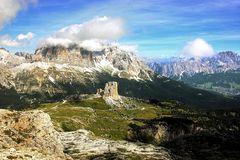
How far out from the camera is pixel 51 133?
209 feet

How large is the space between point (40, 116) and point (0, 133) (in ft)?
65.4

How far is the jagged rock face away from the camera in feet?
157

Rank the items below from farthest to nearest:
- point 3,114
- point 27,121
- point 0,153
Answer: point 3,114, point 27,121, point 0,153

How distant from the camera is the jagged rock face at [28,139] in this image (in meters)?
47.9

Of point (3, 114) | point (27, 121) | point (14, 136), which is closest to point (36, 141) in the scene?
point (14, 136)

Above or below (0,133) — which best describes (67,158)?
below

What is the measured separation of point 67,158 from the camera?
54438mm

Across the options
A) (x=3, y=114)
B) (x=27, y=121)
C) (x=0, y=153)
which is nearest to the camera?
(x=0, y=153)

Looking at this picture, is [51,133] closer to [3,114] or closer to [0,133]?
[0,133]

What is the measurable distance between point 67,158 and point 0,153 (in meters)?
10.4

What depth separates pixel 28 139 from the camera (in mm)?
54031

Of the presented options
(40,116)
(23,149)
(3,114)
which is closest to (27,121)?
(40,116)

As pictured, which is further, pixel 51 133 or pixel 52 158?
pixel 51 133

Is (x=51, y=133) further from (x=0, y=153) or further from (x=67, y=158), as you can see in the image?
(x=0, y=153)
